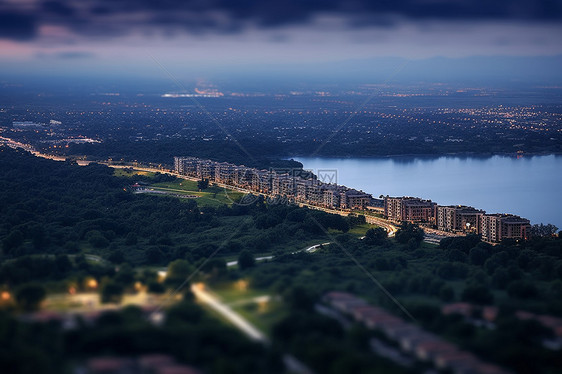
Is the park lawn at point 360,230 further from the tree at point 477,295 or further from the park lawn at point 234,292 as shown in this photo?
the park lawn at point 234,292

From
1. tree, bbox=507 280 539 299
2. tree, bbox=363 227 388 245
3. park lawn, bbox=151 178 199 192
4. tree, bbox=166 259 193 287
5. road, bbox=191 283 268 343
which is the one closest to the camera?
road, bbox=191 283 268 343

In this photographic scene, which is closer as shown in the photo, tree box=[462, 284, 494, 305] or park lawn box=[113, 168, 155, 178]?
tree box=[462, 284, 494, 305]

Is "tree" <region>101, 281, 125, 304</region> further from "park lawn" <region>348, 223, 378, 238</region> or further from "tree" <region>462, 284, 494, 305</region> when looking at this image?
"park lawn" <region>348, 223, 378, 238</region>

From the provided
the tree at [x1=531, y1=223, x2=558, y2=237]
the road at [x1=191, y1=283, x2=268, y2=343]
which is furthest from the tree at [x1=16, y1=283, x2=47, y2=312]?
the tree at [x1=531, y1=223, x2=558, y2=237]

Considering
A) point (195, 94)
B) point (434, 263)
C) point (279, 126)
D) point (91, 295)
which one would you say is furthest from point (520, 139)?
point (195, 94)

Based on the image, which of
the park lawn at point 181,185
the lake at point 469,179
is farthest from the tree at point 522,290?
the park lawn at point 181,185

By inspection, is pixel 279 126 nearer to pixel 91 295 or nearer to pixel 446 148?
pixel 446 148
